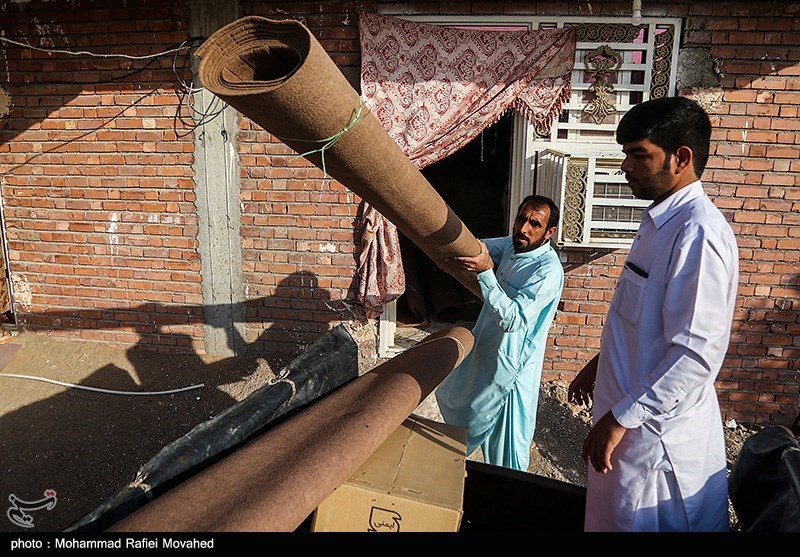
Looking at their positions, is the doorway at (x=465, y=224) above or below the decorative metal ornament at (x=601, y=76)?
below

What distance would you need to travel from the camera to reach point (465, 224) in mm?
6000

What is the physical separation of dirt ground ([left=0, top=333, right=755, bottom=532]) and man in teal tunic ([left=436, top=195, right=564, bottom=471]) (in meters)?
0.89

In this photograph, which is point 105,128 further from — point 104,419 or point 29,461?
point 29,461

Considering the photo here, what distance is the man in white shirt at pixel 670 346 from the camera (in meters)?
1.46

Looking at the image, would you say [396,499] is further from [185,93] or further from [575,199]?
[185,93]

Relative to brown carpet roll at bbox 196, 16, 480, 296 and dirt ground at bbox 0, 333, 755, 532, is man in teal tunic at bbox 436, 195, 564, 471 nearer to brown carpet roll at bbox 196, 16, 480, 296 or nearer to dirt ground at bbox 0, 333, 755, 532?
dirt ground at bbox 0, 333, 755, 532

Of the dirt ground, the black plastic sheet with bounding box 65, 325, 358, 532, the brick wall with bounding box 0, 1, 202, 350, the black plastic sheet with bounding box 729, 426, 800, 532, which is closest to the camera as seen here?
the black plastic sheet with bounding box 65, 325, 358, 532

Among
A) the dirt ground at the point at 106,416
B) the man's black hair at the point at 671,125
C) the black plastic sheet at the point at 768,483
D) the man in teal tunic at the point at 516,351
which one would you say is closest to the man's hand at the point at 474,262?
the man in teal tunic at the point at 516,351

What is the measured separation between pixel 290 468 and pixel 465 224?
4.92 metres

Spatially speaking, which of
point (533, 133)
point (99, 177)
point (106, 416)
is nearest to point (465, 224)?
point (533, 133)

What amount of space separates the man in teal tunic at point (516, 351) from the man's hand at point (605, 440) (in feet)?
2.76

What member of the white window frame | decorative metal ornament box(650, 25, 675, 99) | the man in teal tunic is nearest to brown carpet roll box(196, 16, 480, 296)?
the man in teal tunic

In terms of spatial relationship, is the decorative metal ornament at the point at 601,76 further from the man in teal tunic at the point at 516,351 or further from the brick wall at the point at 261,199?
the man in teal tunic at the point at 516,351

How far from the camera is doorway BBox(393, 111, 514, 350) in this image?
528 centimetres
